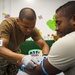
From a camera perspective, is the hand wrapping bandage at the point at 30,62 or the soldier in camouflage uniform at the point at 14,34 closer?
the hand wrapping bandage at the point at 30,62

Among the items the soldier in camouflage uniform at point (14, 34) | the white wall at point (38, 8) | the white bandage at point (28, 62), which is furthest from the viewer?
the white wall at point (38, 8)

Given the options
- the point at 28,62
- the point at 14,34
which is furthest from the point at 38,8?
the point at 28,62

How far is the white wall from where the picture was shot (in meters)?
4.38

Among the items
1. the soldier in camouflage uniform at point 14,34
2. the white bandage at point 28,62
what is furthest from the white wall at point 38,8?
the white bandage at point 28,62

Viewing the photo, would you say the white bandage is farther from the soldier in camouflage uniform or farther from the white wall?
the white wall

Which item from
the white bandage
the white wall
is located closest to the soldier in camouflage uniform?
the white bandage

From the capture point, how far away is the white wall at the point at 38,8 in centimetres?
438

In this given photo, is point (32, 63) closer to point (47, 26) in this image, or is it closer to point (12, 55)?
point (12, 55)

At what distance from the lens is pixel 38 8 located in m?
4.48

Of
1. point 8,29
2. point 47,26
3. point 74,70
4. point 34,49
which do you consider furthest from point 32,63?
point 47,26

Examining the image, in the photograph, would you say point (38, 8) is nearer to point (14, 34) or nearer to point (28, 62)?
point (14, 34)

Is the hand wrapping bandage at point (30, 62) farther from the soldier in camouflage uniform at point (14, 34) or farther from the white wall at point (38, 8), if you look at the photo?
the white wall at point (38, 8)

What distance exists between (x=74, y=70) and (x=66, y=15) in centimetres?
32

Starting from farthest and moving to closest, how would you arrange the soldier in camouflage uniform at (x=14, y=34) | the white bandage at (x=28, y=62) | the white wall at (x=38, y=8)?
the white wall at (x=38, y=8), the soldier in camouflage uniform at (x=14, y=34), the white bandage at (x=28, y=62)
